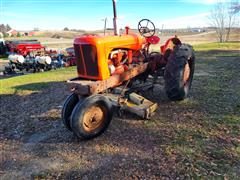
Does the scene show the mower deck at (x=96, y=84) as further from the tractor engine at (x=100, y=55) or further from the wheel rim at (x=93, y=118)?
the wheel rim at (x=93, y=118)

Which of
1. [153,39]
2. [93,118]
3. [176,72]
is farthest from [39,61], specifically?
[93,118]

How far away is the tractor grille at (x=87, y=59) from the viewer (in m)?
4.17

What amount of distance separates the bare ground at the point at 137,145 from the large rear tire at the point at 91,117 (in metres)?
0.15

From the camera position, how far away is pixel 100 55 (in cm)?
420

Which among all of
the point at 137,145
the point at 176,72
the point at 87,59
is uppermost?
the point at 87,59

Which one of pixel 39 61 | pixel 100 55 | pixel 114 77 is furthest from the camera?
pixel 39 61

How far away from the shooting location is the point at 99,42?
163 inches

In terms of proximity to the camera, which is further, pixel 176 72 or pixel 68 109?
pixel 176 72

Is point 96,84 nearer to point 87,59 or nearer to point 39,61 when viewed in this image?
point 87,59

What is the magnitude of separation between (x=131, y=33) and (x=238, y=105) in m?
2.56

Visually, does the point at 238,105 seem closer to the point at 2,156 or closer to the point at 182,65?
the point at 182,65

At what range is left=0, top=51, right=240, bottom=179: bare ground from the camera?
3.18 metres

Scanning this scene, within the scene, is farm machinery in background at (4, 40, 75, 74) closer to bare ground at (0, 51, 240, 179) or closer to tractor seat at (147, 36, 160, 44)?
bare ground at (0, 51, 240, 179)

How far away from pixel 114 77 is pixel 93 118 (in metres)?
0.85
